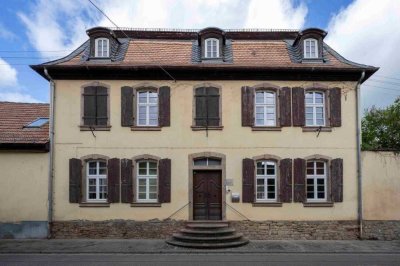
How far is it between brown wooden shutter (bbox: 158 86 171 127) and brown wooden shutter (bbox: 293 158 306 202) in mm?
5581

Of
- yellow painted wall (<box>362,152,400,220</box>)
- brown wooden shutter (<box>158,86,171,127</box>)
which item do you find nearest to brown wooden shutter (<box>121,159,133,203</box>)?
brown wooden shutter (<box>158,86,171,127</box>)

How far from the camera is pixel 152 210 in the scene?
57.2ft

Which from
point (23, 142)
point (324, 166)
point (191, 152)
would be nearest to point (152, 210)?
point (191, 152)

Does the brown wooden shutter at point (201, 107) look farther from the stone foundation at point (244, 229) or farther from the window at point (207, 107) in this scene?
the stone foundation at point (244, 229)

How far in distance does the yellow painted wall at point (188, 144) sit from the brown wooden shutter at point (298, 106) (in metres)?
0.31

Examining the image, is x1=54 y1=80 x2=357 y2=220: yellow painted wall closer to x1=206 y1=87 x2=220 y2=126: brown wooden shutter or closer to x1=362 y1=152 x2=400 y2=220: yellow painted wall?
x1=206 y1=87 x2=220 y2=126: brown wooden shutter

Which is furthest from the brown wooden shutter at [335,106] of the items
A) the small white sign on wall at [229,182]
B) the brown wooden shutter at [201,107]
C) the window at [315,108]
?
the brown wooden shutter at [201,107]

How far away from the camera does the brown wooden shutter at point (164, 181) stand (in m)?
17.4

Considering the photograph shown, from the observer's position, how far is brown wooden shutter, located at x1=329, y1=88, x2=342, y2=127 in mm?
17781

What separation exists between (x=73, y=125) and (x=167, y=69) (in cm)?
454

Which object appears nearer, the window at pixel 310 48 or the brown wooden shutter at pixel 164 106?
the brown wooden shutter at pixel 164 106

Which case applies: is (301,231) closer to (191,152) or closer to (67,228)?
(191,152)

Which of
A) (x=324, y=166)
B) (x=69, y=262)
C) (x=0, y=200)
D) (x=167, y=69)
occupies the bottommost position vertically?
(x=69, y=262)

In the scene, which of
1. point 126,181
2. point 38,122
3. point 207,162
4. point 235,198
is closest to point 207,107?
point 207,162
